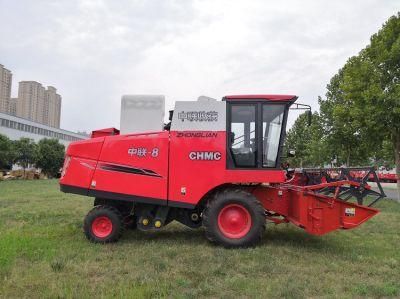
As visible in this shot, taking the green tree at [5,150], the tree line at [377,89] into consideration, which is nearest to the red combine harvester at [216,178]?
the tree line at [377,89]

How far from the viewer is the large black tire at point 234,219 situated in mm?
8062

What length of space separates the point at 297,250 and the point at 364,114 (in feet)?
37.0

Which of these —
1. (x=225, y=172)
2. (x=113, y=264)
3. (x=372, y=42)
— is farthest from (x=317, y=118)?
(x=113, y=264)

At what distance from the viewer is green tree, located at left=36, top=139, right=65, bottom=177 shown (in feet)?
162

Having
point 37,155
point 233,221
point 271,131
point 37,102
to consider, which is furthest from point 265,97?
point 37,102

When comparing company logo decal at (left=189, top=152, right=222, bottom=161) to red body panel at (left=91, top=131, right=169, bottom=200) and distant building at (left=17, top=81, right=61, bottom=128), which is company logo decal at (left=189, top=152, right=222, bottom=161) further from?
distant building at (left=17, top=81, right=61, bottom=128)

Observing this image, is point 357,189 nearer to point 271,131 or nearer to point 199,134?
point 271,131

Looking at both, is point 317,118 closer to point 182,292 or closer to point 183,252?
point 183,252

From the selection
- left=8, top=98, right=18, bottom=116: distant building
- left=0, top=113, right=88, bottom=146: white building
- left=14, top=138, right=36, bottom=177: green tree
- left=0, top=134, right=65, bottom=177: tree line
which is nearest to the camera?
left=0, top=134, right=65, bottom=177: tree line

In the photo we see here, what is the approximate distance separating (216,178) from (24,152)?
4370 centimetres

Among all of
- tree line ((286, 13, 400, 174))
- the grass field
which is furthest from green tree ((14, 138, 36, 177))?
the grass field

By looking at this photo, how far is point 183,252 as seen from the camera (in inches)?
301

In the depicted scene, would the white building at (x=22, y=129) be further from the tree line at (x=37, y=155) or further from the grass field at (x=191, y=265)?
the grass field at (x=191, y=265)

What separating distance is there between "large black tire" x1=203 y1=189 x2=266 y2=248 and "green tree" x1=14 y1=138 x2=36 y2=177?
42.2m
